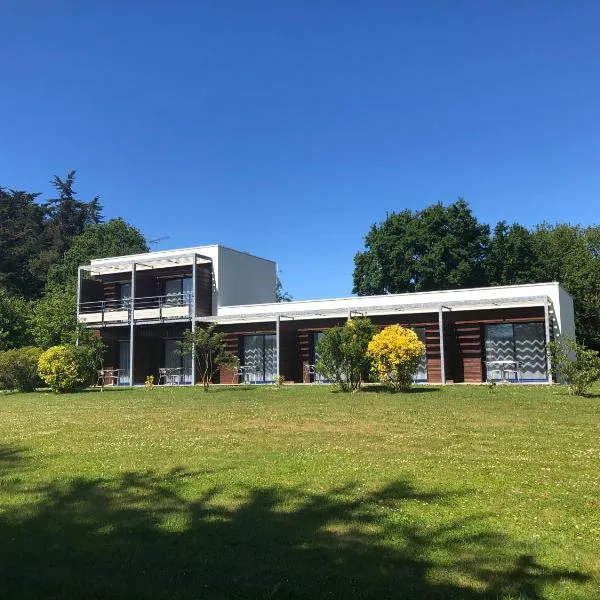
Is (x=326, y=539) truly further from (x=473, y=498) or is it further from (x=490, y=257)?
(x=490, y=257)

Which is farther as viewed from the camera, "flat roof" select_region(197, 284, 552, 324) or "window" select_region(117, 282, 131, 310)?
"window" select_region(117, 282, 131, 310)

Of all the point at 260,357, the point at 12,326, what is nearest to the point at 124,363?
the point at 12,326

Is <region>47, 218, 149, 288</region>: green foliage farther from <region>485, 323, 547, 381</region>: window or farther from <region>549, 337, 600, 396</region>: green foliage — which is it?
<region>549, 337, 600, 396</region>: green foliage

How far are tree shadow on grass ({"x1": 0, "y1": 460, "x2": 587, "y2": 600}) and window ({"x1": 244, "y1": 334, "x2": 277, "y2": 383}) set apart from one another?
21916 mm

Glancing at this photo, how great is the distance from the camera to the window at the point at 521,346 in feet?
73.5

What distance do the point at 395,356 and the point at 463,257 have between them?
22994 mm

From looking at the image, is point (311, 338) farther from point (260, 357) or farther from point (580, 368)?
point (580, 368)

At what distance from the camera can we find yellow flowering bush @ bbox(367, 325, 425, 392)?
17312mm

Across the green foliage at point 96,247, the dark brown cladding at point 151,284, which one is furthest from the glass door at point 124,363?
the green foliage at point 96,247

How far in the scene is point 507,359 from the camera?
23.0 m

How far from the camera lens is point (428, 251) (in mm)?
39531

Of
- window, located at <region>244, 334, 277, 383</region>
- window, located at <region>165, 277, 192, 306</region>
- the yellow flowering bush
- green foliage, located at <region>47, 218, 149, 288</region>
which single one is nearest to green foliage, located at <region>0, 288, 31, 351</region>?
window, located at <region>165, 277, 192, 306</region>

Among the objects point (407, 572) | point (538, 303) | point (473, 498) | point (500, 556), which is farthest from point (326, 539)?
point (538, 303)

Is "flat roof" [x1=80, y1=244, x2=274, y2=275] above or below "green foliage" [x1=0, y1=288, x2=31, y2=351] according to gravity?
above
